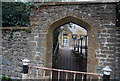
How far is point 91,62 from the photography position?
3.38 metres

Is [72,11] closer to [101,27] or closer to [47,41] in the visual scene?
[101,27]

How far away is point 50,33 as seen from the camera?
3652mm

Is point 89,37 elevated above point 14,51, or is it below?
above

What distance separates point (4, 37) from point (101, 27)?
12.0 feet

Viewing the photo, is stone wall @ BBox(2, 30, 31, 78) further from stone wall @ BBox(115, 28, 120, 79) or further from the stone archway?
stone wall @ BBox(115, 28, 120, 79)

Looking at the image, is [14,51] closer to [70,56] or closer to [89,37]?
[89,37]

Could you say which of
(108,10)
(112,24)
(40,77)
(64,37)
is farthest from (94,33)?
(64,37)

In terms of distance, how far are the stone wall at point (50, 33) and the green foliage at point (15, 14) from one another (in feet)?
1.87

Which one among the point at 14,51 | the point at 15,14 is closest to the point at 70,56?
the point at 14,51

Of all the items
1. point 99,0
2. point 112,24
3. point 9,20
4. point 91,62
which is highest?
point 99,0

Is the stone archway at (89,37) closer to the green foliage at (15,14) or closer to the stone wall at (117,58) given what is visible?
the stone wall at (117,58)

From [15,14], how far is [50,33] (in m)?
1.92

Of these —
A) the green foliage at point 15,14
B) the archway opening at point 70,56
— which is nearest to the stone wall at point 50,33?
the green foliage at point 15,14

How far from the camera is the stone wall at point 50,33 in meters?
3.21
